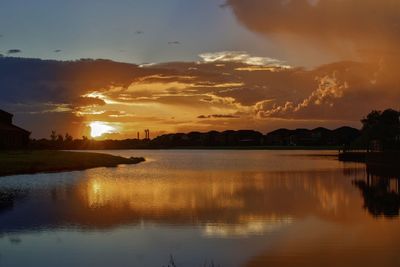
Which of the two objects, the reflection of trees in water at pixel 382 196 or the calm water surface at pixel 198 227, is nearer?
the calm water surface at pixel 198 227

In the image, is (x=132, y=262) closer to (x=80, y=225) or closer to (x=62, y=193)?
(x=80, y=225)

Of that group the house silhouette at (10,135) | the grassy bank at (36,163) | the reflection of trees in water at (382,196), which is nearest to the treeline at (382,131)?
the reflection of trees in water at (382,196)

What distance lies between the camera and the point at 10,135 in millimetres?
93438

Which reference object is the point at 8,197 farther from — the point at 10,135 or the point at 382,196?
the point at 10,135

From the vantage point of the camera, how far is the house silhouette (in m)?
90.9

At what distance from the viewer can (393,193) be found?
46.4m

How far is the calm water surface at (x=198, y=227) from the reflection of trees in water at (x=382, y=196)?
0.25 feet

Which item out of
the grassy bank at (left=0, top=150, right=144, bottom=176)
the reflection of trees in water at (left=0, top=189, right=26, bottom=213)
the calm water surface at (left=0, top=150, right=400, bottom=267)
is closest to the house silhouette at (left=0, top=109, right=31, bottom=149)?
the grassy bank at (left=0, top=150, right=144, bottom=176)

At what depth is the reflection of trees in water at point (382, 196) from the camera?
35281mm

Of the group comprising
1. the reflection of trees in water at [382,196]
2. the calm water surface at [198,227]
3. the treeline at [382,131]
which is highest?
the treeline at [382,131]

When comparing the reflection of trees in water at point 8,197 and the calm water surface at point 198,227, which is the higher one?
the reflection of trees in water at point 8,197

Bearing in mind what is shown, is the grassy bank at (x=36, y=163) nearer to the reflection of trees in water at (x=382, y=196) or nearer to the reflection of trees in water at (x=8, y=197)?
the reflection of trees in water at (x=8, y=197)

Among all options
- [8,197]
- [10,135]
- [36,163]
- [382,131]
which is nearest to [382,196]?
[8,197]

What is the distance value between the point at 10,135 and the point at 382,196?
68.5 meters
